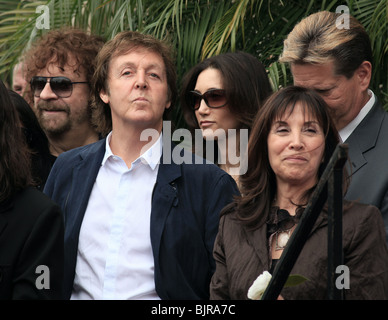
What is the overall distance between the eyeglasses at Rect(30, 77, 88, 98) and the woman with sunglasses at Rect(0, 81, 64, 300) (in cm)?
189

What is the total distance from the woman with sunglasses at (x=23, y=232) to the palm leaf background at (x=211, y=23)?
8.14ft

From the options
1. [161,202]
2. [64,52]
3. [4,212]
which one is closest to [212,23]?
[64,52]

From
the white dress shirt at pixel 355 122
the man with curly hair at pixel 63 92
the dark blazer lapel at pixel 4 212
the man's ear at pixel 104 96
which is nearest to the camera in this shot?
the dark blazer lapel at pixel 4 212

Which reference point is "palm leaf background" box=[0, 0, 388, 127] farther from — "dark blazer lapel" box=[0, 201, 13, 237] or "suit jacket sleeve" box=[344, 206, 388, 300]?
"dark blazer lapel" box=[0, 201, 13, 237]

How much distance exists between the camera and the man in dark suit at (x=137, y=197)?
144 inches

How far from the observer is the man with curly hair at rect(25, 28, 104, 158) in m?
5.14

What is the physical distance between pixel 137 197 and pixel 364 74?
53.4 inches

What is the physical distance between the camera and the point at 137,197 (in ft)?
12.6

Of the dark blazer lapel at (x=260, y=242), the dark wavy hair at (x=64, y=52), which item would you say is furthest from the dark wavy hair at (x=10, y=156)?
the dark wavy hair at (x=64, y=52)

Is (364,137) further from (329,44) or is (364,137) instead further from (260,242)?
(260,242)

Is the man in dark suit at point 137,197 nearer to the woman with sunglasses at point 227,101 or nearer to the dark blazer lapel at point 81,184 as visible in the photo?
the dark blazer lapel at point 81,184

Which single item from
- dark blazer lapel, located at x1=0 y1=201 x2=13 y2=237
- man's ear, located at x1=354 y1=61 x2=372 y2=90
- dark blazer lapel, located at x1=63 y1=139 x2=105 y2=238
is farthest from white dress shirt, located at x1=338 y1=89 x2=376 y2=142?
dark blazer lapel, located at x1=0 y1=201 x2=13 y2=237

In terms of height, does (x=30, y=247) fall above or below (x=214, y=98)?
below
